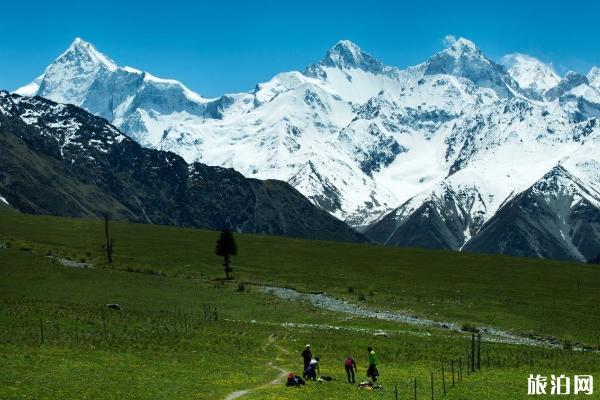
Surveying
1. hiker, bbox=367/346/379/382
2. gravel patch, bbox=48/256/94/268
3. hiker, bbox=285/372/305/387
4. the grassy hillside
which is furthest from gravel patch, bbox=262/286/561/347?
hiker, bbox=285/372/305/387

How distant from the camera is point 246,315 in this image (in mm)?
92750

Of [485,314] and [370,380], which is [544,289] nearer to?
[485,314]

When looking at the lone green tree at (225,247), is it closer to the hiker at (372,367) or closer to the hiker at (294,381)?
the hiker at (372,367)

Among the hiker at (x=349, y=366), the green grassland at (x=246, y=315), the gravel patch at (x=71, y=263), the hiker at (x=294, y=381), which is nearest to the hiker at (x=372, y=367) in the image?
the hiker at (x=349, y=366)

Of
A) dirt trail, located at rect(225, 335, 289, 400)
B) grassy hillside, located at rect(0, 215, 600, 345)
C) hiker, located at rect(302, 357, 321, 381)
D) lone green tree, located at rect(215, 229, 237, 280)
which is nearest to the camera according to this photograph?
dirt trail, located at rect(225, 335, 289, 400)

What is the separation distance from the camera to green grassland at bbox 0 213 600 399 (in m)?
51.1

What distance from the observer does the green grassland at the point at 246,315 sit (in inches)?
2010

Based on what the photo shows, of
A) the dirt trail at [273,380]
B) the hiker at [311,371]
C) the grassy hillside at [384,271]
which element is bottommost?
the dirt trail at [273,380]

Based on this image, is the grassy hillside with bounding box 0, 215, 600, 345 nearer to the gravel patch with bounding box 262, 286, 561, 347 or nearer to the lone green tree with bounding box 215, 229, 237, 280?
the gravel patch with bounding box 262, 286, 561, 347

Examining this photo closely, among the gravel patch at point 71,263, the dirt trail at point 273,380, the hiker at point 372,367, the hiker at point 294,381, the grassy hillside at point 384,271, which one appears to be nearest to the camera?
the dirt trail at point 273,380

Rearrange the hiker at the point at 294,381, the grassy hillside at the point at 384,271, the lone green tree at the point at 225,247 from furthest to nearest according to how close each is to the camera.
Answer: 1. the lone green tree at the point at 225,247
2. the grassy hillside at the point at 384,271
3. the hiker at the point at 294,381

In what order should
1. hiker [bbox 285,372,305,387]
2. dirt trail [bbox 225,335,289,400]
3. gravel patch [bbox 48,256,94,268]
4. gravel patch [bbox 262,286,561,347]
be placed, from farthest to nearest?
1. gravel patch [bbox 48,256,94,268]
2. gravel patch [bbox 262,286,561,347]
3. hiker [bbox 285,372,305,387]
4. dirt trail [bbox 225,335,289,400]

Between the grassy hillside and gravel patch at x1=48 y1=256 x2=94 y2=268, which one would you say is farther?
gravel patch at x1=48 y1=256 x2=94 y2=268

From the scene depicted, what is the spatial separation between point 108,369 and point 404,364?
2440cm
